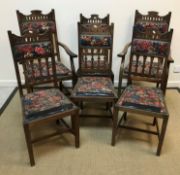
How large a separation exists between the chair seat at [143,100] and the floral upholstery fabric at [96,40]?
1.90 ft

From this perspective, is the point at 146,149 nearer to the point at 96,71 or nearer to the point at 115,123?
the point at 115,123

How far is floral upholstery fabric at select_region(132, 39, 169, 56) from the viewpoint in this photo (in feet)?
6.45

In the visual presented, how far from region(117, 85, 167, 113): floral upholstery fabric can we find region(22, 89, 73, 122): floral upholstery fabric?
0.51 m

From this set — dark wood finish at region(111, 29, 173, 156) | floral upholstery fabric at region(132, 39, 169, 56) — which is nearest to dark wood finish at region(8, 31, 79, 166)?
dark wood finish at region(111, 29, 173, 156)

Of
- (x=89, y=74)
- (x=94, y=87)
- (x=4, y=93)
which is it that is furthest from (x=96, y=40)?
(x=4, y=93)

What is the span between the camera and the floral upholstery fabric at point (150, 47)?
6.45 ft

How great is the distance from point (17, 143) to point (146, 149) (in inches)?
49.3

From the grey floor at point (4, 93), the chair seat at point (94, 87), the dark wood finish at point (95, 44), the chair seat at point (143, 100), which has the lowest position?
the grey floor at point (4, 93)

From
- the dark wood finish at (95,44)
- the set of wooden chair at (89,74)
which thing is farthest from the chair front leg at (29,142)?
the dark wood finish at (95,44)

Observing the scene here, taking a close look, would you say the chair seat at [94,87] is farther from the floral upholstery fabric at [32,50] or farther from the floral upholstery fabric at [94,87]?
the floral upholstery fabric at [32,50]

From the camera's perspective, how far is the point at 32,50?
192 cm

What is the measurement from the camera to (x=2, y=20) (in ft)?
8.75

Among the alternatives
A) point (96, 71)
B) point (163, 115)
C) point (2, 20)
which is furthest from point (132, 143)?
point (2, 20)

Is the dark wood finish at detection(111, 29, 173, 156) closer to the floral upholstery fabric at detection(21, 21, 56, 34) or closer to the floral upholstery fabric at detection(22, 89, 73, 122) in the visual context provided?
the floral upholstery fabric at detection(22, 89, 73, 122)
